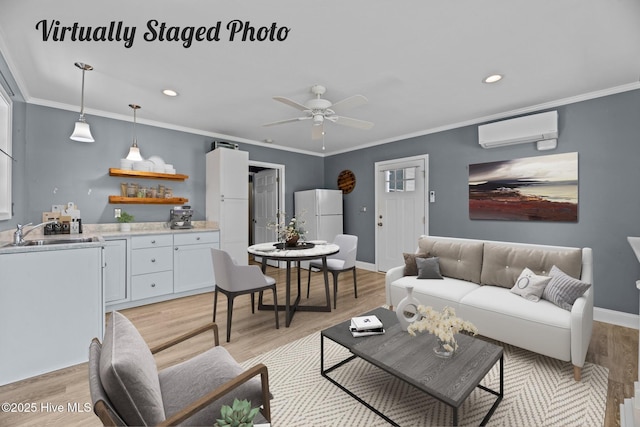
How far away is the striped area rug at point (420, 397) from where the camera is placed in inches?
66.2

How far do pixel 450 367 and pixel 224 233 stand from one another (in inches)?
146

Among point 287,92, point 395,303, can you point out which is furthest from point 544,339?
point 287,92

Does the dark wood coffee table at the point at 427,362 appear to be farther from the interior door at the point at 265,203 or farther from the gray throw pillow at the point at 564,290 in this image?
the interior door at the point at 265,203

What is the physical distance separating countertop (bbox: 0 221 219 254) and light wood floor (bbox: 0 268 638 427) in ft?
3.12

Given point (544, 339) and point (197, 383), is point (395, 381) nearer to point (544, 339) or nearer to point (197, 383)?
point (544, 339)

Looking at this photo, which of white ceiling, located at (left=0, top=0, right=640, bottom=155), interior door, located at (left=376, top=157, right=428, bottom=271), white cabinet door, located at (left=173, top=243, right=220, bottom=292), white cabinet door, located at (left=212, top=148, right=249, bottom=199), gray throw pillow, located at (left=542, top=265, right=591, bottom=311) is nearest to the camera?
white ceiling, located at (left=0, top=0, right=640, bottom=155)

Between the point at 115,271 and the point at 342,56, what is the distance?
11.5ft

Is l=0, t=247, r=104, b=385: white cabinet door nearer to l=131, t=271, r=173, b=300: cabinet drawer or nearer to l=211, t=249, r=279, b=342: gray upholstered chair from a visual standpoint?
l=211, t=249, r=279, b=342: gray upholstered chair

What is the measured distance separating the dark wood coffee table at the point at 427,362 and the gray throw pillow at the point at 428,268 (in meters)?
1.19

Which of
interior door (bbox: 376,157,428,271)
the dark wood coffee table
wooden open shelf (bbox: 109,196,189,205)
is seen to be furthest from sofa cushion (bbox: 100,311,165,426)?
interior door (bbox: 376,157,428,271)

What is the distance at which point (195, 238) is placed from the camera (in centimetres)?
405

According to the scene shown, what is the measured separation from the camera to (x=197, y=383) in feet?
4.33

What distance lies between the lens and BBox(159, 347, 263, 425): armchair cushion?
118 centimetres

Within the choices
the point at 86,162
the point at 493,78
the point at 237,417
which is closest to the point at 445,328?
the point at 237,417
